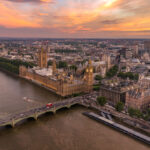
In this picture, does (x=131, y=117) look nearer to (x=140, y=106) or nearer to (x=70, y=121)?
(x=140, y=106)

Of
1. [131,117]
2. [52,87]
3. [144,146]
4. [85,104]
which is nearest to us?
[144,146]

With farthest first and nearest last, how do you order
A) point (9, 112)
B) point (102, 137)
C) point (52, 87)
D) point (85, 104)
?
point (52, 87) < point (85, 104) < point (9, 112) < point (102, 137)

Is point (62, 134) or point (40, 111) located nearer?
point (62, 134)

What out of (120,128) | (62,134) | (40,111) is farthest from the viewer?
(40,111)

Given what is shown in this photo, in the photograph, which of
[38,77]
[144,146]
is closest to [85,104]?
[144,146]

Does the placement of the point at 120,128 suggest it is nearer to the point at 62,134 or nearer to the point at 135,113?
the point at 135,113

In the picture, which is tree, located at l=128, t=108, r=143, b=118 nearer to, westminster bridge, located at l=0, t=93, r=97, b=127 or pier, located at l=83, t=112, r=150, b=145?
pier, located at l=83, t=112, r=150, b=145

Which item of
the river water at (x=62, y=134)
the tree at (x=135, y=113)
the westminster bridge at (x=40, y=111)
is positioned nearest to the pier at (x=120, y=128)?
the river water at (x=62, y=134)

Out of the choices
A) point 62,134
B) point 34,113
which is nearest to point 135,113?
point 62,134
